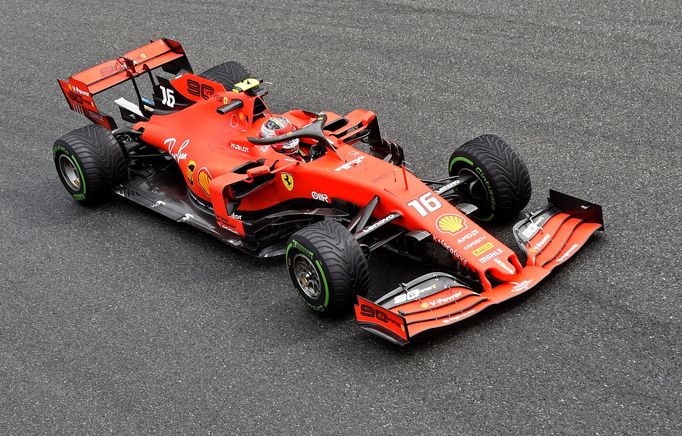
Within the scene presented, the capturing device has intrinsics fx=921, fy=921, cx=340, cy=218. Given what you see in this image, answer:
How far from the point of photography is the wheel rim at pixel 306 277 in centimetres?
788

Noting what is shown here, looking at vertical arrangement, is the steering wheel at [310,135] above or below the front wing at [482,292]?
above

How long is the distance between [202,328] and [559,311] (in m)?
3.12

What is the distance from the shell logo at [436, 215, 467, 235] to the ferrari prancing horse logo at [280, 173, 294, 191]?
159 centimetres

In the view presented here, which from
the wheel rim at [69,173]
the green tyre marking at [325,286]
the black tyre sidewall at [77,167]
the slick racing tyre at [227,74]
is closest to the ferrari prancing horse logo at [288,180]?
the green tyre marking at [325,286]

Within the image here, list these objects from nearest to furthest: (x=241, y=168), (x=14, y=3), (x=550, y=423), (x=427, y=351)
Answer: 1. (x=550, y=423)
2. (x=427, y=351)
3. (x=241, y=168)
4. (x=14, y=3)

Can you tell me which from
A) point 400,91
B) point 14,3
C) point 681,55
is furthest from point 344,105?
point 14,3

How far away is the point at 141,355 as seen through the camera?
797 centimetres

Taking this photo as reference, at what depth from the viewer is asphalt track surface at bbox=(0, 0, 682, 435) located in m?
7.11

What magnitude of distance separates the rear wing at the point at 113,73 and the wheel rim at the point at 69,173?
0.65 metres

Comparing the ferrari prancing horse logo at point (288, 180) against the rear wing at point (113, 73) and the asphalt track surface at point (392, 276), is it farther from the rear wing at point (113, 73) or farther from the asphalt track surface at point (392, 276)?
the rear wing at point (113, 73)

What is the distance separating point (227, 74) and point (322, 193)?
135 inches

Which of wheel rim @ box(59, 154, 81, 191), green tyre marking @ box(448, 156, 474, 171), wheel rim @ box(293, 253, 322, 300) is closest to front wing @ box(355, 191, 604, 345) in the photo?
wheel rim @ box(293, 253, 322, 300)

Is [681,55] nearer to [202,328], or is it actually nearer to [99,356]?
[202,328]

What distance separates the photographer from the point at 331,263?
756 centimetres
